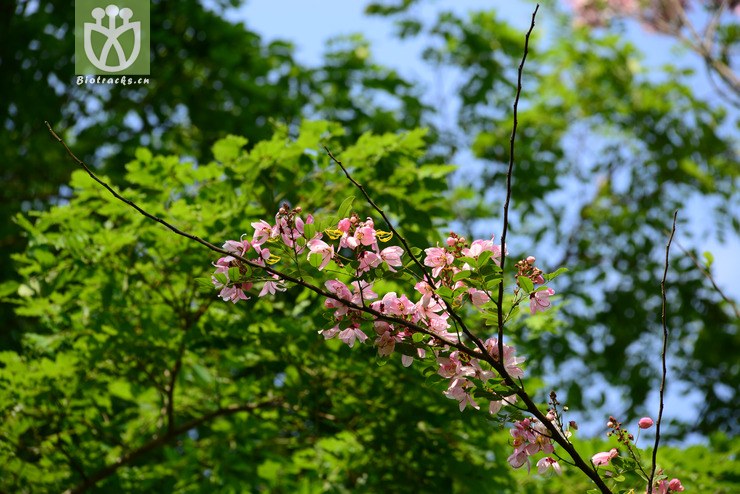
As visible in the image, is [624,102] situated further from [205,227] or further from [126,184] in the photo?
[205,227]

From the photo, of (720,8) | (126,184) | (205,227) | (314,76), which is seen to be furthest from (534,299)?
(720,8)

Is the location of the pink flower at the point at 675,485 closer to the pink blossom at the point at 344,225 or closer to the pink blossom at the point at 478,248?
the pink blossom at the point at 478,248

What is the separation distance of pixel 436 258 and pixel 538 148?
6.17 metres

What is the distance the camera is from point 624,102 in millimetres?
8320

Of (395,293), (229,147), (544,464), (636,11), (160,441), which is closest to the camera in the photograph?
(395,293)

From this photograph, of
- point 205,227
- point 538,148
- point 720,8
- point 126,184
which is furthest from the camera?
point 538,148

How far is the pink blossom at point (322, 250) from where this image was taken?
178 cm

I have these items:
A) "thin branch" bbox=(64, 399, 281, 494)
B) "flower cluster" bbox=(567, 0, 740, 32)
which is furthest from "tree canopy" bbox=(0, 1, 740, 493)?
"flower cluster" bbox=(567, 0, 740, 32)

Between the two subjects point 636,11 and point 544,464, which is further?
point 636,11

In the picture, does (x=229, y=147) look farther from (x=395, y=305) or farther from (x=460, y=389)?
(x=460, y=389)

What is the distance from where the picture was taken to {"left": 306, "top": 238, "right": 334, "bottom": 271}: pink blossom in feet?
5.85

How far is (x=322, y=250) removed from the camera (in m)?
1.79

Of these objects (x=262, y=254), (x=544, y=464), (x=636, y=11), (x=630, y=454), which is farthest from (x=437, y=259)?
(x=636, y=11)

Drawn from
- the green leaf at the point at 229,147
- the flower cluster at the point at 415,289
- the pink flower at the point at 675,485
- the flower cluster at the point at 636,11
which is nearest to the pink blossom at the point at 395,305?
the flower cluster at the point at 415,289
